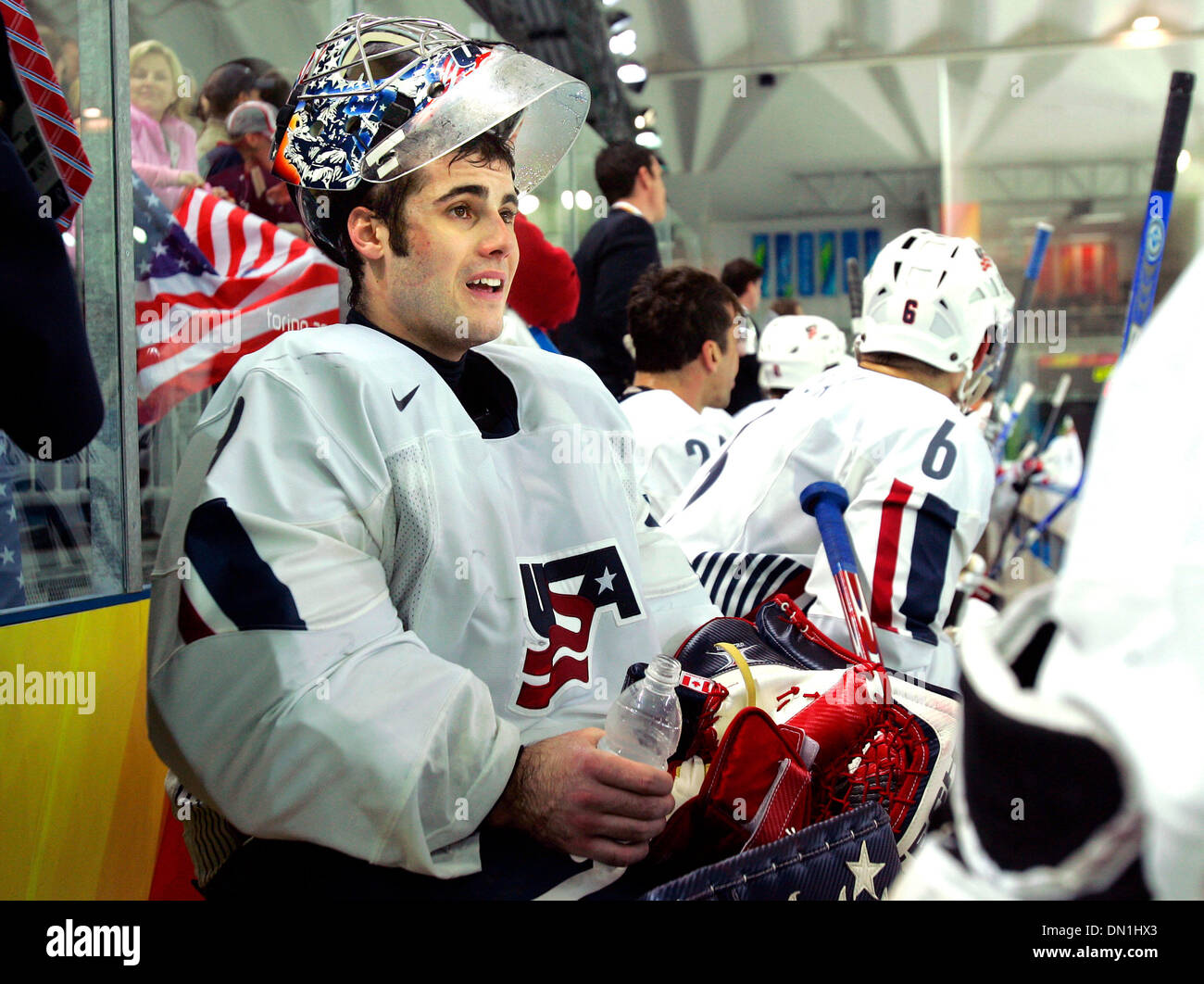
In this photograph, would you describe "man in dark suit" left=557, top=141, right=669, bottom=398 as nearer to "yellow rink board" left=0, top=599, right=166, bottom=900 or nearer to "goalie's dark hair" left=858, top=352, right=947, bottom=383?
"goalie's dark hair" left=858, top=352, right=947, bottom=383

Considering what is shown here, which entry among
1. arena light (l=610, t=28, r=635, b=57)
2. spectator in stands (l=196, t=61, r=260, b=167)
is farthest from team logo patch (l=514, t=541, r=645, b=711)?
arena light (l=610, t=28, r=635, b=57)

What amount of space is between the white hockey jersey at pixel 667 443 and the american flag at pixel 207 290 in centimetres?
120

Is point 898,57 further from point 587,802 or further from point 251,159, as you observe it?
point 587,802

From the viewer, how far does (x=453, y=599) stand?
1375mm

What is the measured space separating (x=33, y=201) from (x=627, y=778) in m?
0.85

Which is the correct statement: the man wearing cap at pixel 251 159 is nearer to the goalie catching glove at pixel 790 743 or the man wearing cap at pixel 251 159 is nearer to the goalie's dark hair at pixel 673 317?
the goalie's dark hair at pixel 673 317

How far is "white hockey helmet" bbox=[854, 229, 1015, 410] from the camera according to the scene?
2457 millimetres

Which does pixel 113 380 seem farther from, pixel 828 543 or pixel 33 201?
pixel 828 543

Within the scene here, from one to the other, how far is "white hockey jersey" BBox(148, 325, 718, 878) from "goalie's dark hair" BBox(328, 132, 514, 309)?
175mm

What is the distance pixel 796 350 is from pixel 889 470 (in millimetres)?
3556

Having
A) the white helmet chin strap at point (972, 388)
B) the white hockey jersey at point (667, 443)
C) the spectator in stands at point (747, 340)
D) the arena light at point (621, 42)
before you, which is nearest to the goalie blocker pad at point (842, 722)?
the white helmet chin strap at point (972, 388)
